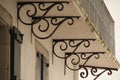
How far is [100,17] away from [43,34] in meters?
1.42

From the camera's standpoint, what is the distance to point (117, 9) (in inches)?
1009

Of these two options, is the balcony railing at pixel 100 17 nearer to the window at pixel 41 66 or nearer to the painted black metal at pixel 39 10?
the painted black metal at pixel 39 10

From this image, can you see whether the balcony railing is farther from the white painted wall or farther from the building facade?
the white painted wall

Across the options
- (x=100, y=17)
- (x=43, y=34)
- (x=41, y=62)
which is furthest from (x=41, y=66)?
(x=100, y=17)

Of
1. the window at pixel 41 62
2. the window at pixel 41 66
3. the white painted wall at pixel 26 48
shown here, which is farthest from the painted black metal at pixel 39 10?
the window at pixel 41 66

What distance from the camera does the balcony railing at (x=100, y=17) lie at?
9.68 meters

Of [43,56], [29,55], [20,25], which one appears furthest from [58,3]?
[43,56]

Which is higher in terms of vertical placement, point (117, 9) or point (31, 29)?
point (117, 9)

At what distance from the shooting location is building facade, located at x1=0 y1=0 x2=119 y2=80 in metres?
7.71

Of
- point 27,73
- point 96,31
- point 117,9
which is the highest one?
point 117,9

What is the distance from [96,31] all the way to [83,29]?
322mm

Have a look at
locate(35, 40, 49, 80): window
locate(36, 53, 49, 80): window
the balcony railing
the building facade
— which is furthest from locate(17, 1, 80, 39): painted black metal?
locate(36, 53, 49, 80): window

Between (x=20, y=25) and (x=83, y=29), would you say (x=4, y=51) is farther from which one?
(x=83, y=29)

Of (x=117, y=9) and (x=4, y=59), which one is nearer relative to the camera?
(x=4, y=59)
